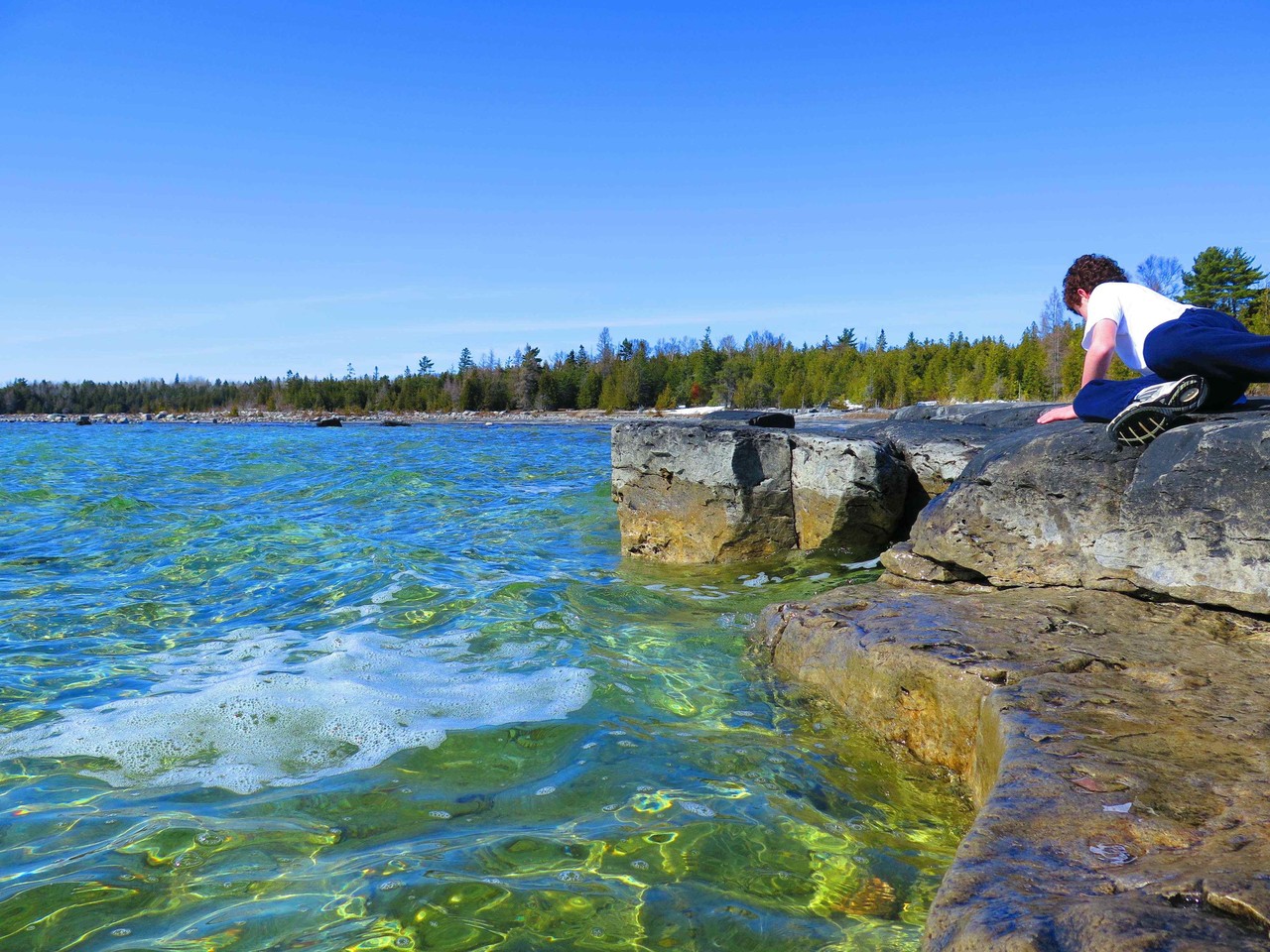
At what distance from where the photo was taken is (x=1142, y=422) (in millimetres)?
4262

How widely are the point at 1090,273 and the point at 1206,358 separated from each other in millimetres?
1427

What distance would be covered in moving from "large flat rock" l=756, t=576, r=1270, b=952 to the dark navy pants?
1.19 m

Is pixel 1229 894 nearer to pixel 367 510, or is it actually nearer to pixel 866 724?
pixel 866 724

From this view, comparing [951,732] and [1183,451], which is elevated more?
[1183,451]

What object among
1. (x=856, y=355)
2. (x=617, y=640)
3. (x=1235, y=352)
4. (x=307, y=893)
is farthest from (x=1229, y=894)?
(x=856, y=355)

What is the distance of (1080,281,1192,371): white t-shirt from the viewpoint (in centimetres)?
477

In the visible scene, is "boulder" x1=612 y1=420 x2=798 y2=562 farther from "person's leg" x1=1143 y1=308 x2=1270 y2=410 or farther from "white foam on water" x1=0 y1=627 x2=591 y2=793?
"person's leg" x1=1143 y1=308 x2=1270 y2=410

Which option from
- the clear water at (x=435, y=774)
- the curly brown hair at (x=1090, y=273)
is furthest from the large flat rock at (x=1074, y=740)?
the curly brown hair at (x=1090, y=273)

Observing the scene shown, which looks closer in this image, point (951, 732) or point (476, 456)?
point (951, 732)

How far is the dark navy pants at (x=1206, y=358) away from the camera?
4.09 metres

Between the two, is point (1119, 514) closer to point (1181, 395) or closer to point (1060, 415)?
point (1181, 395)

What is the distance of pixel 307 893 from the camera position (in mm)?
2443

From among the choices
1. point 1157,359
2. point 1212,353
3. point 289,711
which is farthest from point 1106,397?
point 289,711

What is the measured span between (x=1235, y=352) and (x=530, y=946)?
4.07m
